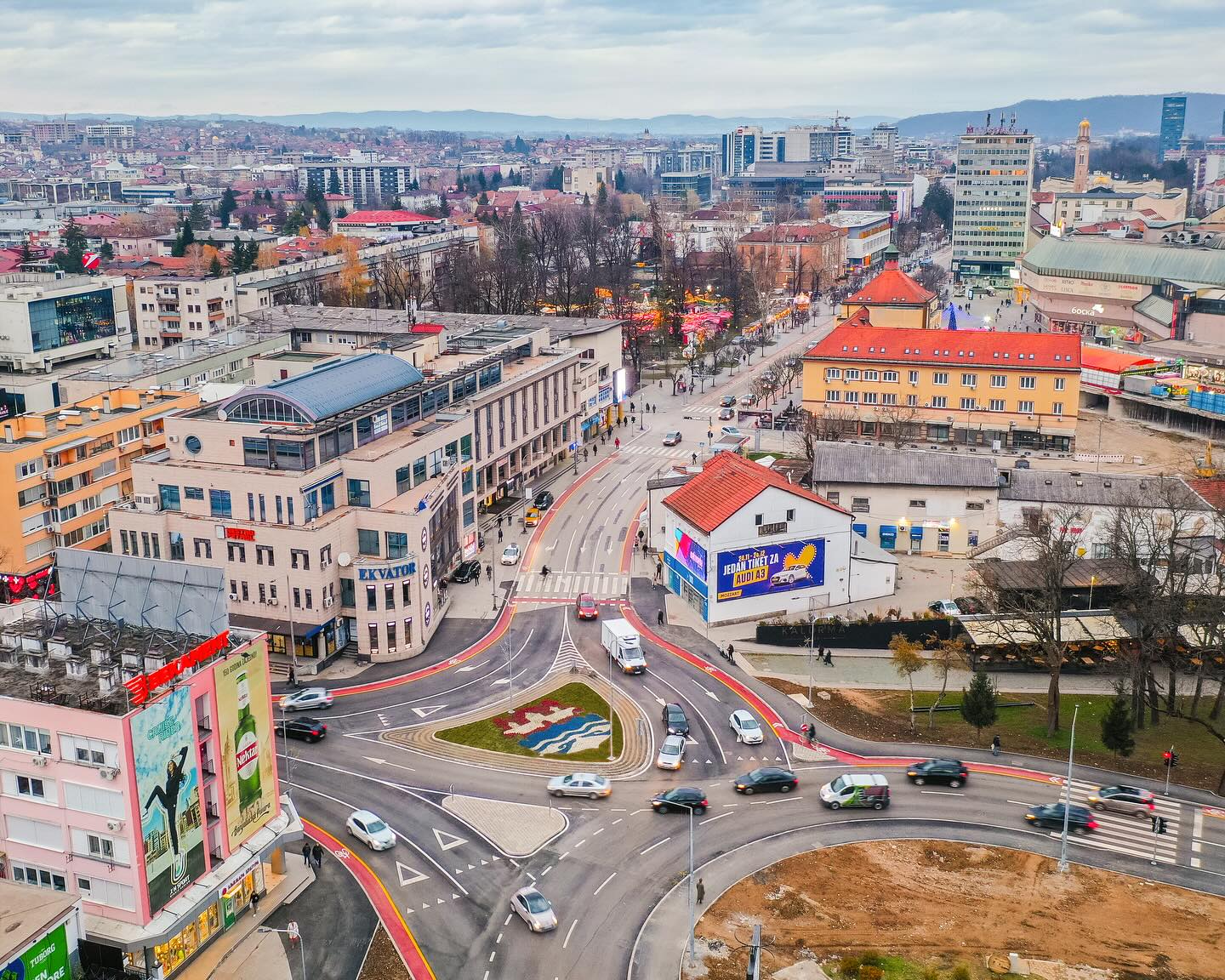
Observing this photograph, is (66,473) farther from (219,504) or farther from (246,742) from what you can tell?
(246,742)

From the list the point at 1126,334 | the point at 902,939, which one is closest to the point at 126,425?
the point at 902,939

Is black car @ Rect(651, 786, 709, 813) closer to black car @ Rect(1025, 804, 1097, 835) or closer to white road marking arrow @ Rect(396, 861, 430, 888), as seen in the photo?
white road marking arrow @ Rect(396, 861, 430, 888)

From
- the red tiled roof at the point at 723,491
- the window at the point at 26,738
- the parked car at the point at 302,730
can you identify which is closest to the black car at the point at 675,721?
the red tiled roof at the point at 723,491

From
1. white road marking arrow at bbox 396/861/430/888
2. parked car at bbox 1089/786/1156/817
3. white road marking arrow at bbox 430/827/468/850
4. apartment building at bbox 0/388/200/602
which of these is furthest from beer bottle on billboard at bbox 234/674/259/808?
parked car at bbox 1089/786/1156/817

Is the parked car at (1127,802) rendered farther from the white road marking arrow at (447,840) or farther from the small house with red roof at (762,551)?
the white road marking arrow at (447,840)

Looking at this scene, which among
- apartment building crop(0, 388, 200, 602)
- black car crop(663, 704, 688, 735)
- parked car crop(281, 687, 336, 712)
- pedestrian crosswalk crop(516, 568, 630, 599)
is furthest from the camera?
pedestrian crosswalk crop(516, 568, 630, 599)
